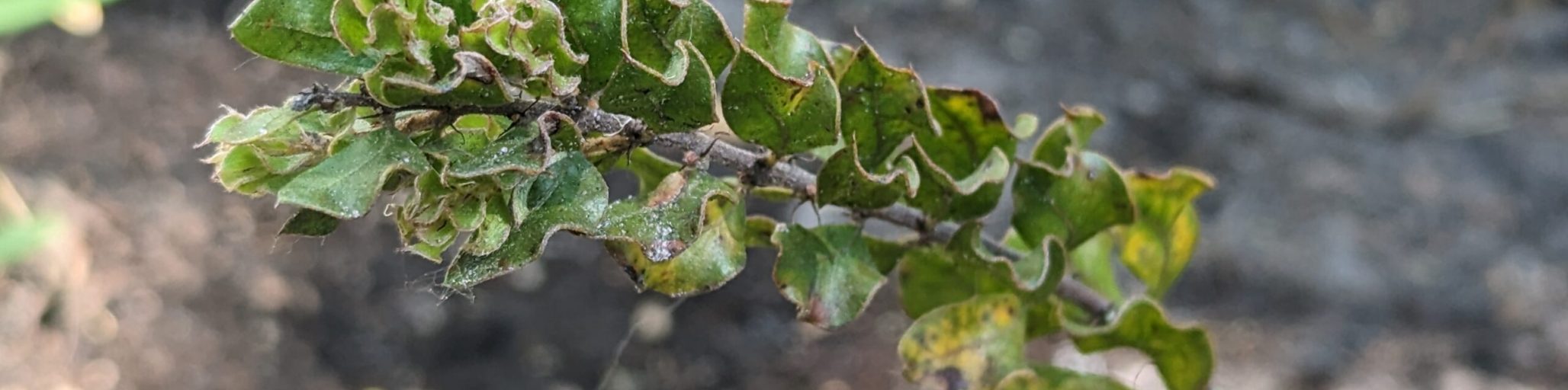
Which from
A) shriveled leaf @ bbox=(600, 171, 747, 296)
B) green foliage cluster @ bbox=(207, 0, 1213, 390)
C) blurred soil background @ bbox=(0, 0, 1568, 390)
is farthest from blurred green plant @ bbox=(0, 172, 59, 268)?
shriveled leaf @ bbox=(600, 171, 747, 296)

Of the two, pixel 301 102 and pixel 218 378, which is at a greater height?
pixel 301 102

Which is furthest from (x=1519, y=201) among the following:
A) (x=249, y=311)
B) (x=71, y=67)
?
(x=71, y=67)

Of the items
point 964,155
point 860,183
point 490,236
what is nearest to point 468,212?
point 490,236

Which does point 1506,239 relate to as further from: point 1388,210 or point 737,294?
point 737,294

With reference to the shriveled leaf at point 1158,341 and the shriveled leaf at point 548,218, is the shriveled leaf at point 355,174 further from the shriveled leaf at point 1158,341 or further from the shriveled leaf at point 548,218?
the shriveled leaf at point 1158,341

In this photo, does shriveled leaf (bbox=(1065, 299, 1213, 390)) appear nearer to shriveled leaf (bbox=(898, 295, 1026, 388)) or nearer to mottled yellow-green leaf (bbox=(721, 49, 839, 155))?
shriveled leaf (bbox=(898, 295, 1026, 388))

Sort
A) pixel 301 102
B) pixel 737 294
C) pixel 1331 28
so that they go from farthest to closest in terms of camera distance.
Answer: pixel 1331 28 < pixel 737 294 < pixel 301 102
